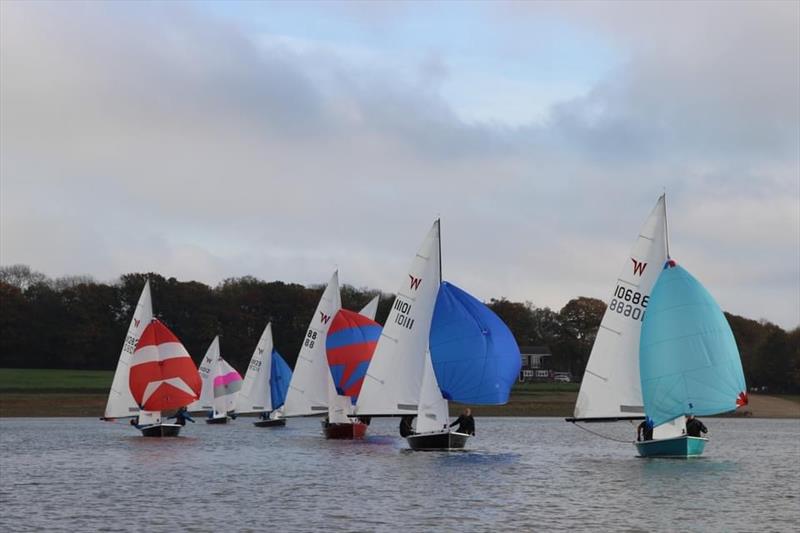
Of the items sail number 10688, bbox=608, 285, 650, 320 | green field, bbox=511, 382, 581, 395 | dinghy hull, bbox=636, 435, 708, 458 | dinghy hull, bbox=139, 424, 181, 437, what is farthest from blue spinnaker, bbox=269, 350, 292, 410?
green field, bbox=511, 382, 581, 395

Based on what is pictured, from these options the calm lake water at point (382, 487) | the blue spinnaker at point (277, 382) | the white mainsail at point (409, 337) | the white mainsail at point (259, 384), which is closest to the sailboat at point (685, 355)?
the calm lake water at point (382, 487)

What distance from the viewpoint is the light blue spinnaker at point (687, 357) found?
4712 cm

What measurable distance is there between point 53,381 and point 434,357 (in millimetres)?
89573

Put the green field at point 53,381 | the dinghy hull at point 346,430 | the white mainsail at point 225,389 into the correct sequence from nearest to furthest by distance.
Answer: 1. the dinghy hull at point 346,430
2. the white mainsail at point 225,389
3. the green field at point 53,381

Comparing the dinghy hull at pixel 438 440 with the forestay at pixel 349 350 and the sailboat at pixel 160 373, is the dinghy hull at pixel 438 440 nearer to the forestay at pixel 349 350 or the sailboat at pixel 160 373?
the forestay at pixel 349 350

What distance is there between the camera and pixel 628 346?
163 ft

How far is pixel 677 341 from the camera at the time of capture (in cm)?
4728

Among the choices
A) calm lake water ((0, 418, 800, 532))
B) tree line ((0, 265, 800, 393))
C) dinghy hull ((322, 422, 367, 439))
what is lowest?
calm lake water ((0, 418, 800, 532))

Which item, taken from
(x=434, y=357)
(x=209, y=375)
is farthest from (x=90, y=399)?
(x=434, y=357)

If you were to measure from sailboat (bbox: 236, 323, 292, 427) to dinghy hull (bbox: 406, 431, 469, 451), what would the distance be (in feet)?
123

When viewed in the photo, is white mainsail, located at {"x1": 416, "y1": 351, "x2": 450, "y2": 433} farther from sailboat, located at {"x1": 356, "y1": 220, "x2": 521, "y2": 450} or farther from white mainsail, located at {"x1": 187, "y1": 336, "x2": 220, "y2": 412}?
white mainsail, located at {"x1": 187, "y1": 336, "x2": 220, "y2": 412}

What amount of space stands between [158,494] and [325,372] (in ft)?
106

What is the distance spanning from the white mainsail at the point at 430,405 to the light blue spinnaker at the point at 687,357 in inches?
351

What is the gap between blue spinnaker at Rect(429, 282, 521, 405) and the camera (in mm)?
51156
